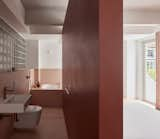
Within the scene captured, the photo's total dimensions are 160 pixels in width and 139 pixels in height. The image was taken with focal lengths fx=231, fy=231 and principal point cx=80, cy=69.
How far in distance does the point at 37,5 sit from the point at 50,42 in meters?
3.36

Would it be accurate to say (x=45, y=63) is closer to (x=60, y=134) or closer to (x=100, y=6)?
(x=60, y=134)

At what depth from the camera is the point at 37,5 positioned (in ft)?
14.9

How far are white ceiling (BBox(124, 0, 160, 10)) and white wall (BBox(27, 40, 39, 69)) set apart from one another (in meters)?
3.66

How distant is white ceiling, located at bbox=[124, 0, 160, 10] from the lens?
4188mm

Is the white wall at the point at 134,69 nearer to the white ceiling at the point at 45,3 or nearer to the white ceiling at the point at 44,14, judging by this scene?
the white ceiling at the point at 44,14

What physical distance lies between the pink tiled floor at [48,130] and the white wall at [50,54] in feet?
8.64

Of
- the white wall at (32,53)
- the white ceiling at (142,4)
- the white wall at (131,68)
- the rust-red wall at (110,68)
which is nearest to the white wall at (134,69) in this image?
the white wall at (131,68)

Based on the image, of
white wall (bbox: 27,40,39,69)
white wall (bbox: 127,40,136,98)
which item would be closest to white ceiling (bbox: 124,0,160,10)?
white wall (bbox: 127,40,136,98)

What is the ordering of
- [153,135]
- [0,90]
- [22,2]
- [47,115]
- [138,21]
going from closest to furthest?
[0,90]
[153,135]
[22,2]
[138,21]
[47,115]

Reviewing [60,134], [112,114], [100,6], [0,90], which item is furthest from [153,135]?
[100,6]

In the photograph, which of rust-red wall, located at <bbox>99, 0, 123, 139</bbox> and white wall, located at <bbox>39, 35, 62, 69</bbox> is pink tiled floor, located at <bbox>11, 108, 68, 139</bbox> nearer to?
white wall, located at <bbox>39, 35, 62, 69</bbox>

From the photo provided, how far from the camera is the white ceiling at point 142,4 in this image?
4.19 metres

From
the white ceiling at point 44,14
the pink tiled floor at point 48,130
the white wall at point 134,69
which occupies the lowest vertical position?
the pink tiled floor at point 48,130

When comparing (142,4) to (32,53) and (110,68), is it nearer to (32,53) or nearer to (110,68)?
(110,68)
